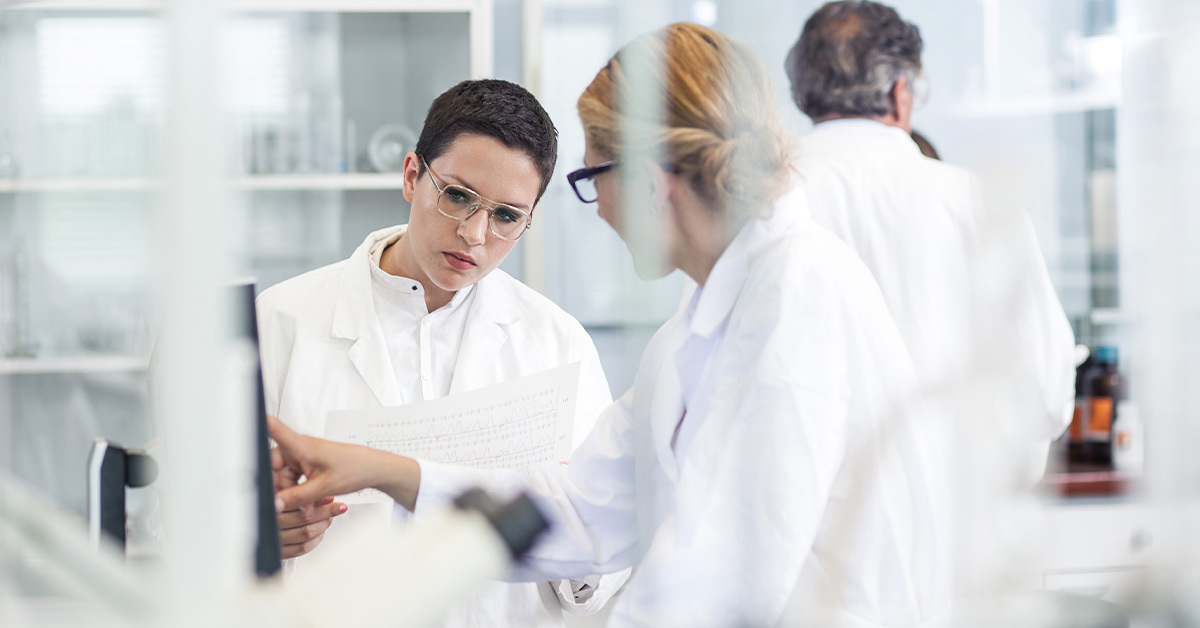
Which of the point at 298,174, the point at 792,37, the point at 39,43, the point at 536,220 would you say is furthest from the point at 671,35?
the point at 298,174

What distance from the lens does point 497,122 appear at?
0.89 meters

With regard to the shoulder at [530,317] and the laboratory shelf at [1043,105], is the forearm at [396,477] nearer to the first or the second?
the shoulder at [530,317]

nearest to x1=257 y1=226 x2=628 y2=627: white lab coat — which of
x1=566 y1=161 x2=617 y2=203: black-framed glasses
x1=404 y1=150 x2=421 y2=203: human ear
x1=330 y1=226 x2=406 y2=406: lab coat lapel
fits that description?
x1=330 y1=226 x2=406 y2=406: lab coat lapel

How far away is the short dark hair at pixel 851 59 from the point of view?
19.5 inches

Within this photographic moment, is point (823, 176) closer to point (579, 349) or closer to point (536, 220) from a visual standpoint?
point (579, 349)

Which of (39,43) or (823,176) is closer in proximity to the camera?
(823,176)

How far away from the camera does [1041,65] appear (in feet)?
1.29

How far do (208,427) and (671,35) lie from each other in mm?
364

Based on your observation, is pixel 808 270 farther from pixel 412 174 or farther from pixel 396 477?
pixel 412 174

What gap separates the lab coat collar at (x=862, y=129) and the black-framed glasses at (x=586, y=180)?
0.14 m

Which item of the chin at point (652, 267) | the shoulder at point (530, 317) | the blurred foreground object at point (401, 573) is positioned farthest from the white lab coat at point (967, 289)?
the shoulder at point (530, 317)

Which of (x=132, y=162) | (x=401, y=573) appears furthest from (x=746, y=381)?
(x=132, y=162)

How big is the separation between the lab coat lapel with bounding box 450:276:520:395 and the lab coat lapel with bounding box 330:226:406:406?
7 cm

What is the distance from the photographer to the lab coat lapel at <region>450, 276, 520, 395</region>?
97cm
